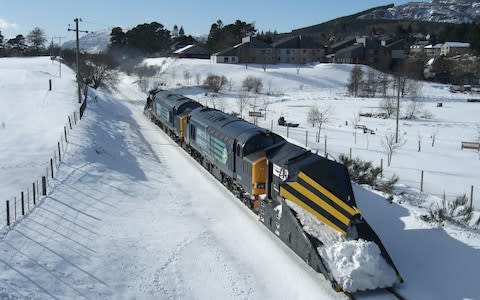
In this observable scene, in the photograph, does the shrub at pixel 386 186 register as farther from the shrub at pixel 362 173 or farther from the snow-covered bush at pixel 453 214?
the snow-covered bush at pixel 453 214

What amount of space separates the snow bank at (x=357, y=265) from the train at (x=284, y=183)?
0.19 meters

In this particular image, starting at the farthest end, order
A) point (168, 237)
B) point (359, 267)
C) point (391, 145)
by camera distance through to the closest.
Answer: point (391, 145)
point (168, 237)
point (359, 267)

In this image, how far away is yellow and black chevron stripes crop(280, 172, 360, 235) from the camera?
44.4ft

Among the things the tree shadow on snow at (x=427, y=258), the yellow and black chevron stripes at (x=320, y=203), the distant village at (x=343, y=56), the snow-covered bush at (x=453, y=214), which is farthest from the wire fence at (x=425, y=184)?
the distant village at (x=343, y=56)

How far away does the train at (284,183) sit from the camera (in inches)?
531

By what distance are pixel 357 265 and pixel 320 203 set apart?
2234 millimetres

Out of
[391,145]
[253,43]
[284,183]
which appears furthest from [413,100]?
[253,43]

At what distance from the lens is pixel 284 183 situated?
1512cm

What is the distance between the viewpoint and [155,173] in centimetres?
2498

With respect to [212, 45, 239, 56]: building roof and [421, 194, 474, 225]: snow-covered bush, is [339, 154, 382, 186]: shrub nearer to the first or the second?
[421, 194, 474, 225]: snow-covered bush

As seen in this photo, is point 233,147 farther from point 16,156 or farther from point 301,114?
point 301,114

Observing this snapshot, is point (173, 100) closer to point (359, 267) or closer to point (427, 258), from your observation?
point (427, 258)

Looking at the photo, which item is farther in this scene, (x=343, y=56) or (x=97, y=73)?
(x=343, y=56)

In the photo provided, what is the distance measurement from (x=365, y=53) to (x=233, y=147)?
12205cm
